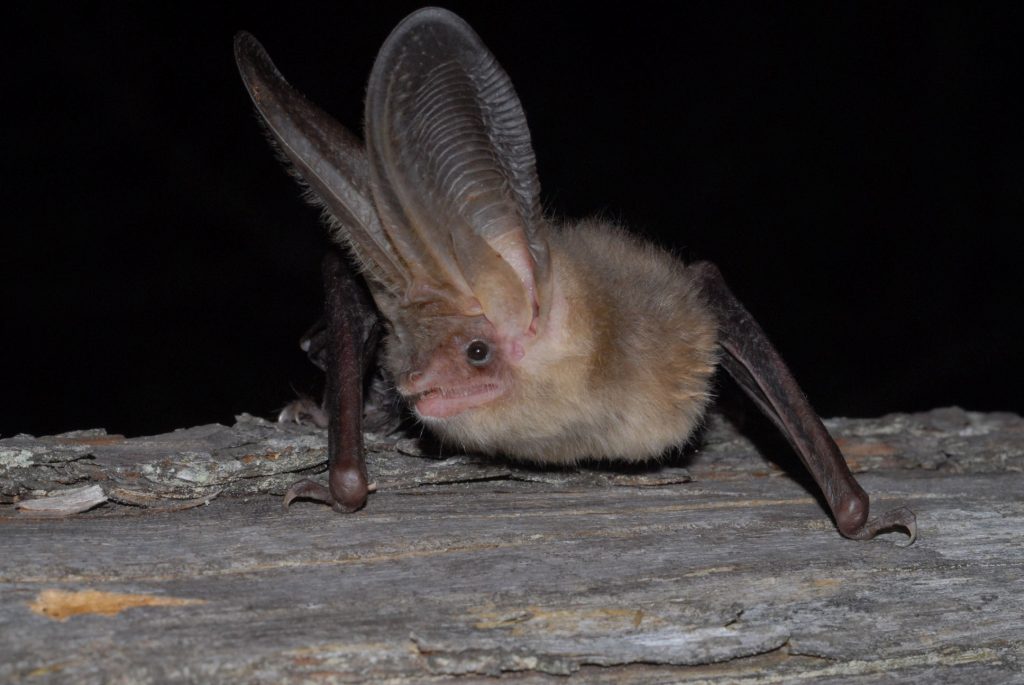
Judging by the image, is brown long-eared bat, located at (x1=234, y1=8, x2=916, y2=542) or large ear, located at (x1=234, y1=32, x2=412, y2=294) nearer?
brown long-eared bat, located at (x1=234, y1=8, x2=916, y2=542)

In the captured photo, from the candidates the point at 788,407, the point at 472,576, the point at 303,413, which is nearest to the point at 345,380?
the point at 303,413

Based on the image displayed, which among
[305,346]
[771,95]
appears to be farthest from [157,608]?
[771,95]

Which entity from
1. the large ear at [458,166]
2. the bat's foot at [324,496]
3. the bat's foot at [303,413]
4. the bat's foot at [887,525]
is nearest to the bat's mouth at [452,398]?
the large ear at [458,166]

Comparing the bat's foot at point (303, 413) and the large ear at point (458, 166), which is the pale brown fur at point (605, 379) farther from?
the bat's foot at point (303, 413)

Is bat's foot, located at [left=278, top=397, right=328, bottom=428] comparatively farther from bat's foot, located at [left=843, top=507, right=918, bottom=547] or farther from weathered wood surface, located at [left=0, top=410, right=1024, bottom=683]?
bat's foot, located at [left=843, top=507, right=918, bottom=547]

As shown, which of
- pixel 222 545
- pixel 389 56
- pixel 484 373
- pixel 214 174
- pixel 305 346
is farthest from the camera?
pixel 214 174

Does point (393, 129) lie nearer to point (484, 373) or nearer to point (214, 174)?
point (484, 373)

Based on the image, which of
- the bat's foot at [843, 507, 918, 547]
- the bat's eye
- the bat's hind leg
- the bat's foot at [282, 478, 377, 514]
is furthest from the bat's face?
the bat's foot at [843, 507, 918, 547]
